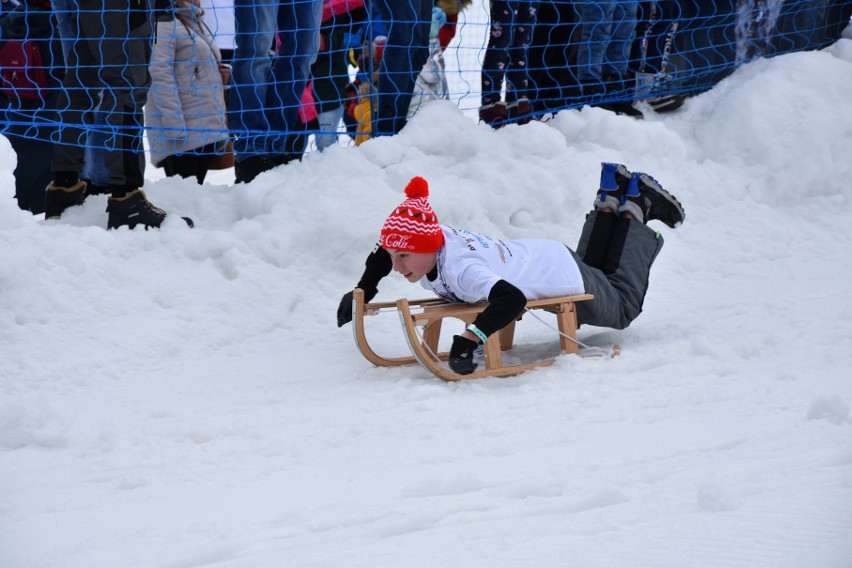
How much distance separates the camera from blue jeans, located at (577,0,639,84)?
6.04 m

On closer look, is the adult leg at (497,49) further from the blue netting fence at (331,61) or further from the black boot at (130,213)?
the black boot at (130,213)

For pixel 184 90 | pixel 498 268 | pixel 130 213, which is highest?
pixel 184 90

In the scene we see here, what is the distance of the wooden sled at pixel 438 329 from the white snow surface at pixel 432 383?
8 cm

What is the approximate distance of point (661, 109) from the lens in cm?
655

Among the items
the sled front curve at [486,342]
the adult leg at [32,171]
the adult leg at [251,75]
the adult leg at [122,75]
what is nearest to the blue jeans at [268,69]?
the adult leg at [251,75]

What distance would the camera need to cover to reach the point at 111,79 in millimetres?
4512

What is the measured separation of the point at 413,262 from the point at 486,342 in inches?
15.9

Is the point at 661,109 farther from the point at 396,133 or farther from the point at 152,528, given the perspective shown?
the point at 152,528

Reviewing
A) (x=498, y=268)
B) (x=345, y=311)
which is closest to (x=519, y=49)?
(x=498, y=268)

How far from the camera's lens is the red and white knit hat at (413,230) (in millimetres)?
3510

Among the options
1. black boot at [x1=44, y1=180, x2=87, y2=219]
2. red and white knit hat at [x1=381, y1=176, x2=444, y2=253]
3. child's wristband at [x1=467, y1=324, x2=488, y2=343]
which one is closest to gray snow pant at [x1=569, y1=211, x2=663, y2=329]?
child's wristband at [x1=467, y1=324, x2=488, y2=343]

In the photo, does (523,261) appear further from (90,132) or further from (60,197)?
(60,197)

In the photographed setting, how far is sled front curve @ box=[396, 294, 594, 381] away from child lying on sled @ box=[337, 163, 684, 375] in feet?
0.18

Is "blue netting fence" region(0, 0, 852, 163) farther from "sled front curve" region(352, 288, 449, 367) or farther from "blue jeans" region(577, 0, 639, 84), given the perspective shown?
"sled front curve" region(352, 288, 449, 367)
